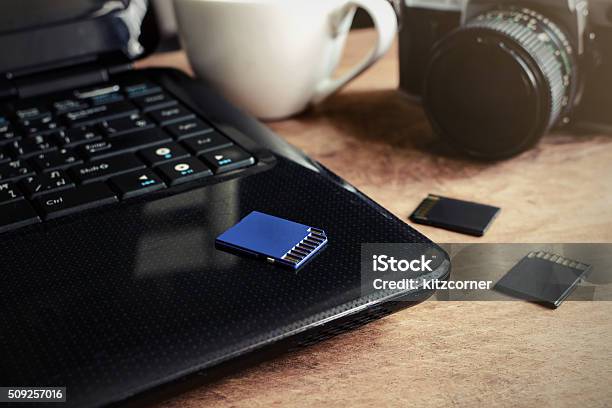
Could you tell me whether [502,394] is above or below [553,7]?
below

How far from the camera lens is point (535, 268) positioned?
0.38 m

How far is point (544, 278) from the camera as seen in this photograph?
369 millimetres

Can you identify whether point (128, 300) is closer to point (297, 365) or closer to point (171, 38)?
point (297, 365)

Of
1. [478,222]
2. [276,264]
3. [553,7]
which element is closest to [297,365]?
[276,264]

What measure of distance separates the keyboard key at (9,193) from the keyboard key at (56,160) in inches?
0.9

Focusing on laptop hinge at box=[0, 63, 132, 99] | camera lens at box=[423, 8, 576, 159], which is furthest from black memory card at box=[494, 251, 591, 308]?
laptop hinge at box=[0, 63, 132, 99]

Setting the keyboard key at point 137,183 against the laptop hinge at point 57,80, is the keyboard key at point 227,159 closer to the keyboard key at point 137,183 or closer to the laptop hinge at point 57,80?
the keyboard key at point 137,183

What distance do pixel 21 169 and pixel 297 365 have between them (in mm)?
211

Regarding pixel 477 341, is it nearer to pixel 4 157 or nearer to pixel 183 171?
pixel 183 171

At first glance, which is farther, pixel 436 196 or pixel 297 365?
pixel 436 196

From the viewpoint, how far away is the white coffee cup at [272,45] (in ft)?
1.75

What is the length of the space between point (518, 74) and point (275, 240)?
0.72 ft

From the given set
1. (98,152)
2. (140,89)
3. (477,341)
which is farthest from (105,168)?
(477,341)

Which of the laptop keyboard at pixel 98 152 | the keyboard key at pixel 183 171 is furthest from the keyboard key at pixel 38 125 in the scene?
the keyboard key at pixel 183 171
